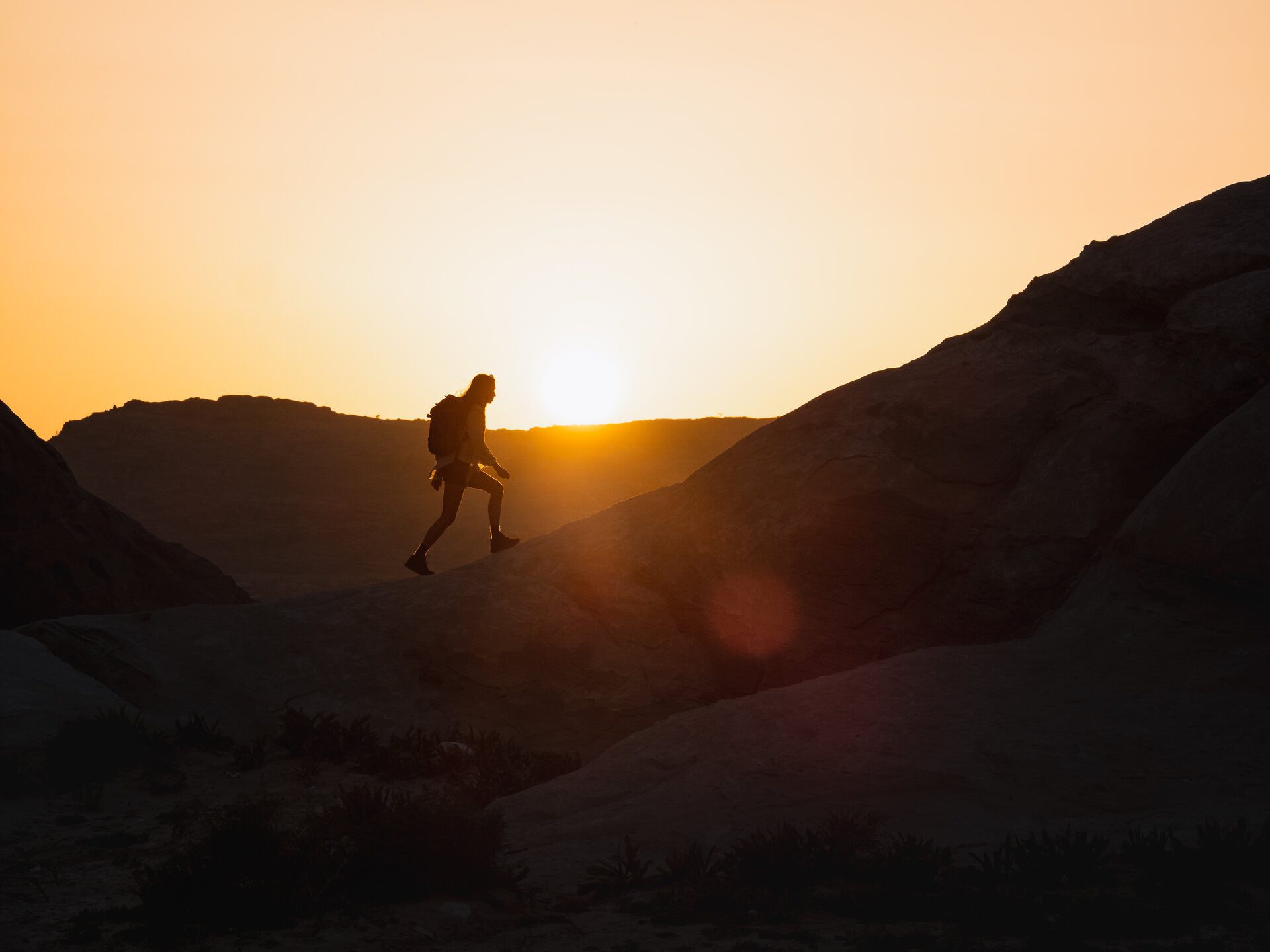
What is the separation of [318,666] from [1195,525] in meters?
5.57

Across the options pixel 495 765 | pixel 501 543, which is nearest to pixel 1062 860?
pixel 495 765

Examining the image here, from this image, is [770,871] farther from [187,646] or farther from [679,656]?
[187,646]

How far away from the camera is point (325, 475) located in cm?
2831

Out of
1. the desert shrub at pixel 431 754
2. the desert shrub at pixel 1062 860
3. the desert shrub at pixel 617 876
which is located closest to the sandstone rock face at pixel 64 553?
the desert shrub at pixel 431 754

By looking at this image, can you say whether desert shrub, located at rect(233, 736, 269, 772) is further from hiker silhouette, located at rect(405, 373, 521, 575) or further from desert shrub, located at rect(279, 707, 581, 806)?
hiker silhouette, located at rect(405, 373, 521, 575)

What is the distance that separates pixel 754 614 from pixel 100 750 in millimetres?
4165

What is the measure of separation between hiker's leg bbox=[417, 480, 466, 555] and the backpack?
0.28 m

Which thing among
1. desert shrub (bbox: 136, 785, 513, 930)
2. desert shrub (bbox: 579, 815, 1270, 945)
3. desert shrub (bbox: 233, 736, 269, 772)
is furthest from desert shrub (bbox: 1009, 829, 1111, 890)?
desert shrub (bbox: 233, 736, 269, 772)

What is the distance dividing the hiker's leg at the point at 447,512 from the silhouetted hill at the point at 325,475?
10.5 metres

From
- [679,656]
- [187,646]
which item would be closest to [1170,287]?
[679,656]

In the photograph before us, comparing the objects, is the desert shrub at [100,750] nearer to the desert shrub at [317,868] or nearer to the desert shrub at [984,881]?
the desert shrub at [317,868]

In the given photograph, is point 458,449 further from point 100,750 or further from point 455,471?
point 100,750

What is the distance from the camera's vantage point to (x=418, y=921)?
4117 millimetres

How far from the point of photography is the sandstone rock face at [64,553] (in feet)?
30.9
